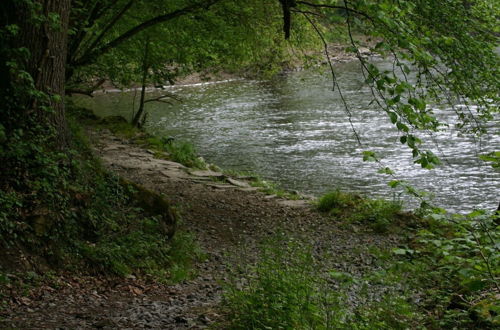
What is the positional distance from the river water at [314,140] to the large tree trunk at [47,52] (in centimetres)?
684

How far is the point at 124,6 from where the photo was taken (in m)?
11.1

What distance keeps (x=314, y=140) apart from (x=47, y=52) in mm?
15440

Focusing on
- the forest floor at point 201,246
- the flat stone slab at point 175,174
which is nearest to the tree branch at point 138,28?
the forest floor at point 201,246

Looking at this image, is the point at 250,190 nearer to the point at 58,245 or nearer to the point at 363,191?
the point at 363,191

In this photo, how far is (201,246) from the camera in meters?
8.46

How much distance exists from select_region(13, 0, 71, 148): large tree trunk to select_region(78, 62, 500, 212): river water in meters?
6.84

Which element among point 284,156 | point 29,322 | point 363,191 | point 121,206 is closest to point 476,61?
point 121,206

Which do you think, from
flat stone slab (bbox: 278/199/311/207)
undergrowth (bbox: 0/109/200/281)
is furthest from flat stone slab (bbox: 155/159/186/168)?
undergrowth (bbox: 0/109/200/281)

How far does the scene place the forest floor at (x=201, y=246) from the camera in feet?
16.8

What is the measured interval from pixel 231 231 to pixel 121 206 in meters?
2.17

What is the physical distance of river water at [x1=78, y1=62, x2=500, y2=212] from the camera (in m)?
15.4

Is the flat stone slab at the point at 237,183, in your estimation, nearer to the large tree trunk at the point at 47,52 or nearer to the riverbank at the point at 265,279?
the riverbank at the point at 265,279

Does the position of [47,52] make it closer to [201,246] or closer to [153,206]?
[153,206]

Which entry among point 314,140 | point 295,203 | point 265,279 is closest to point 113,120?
point 314,140
